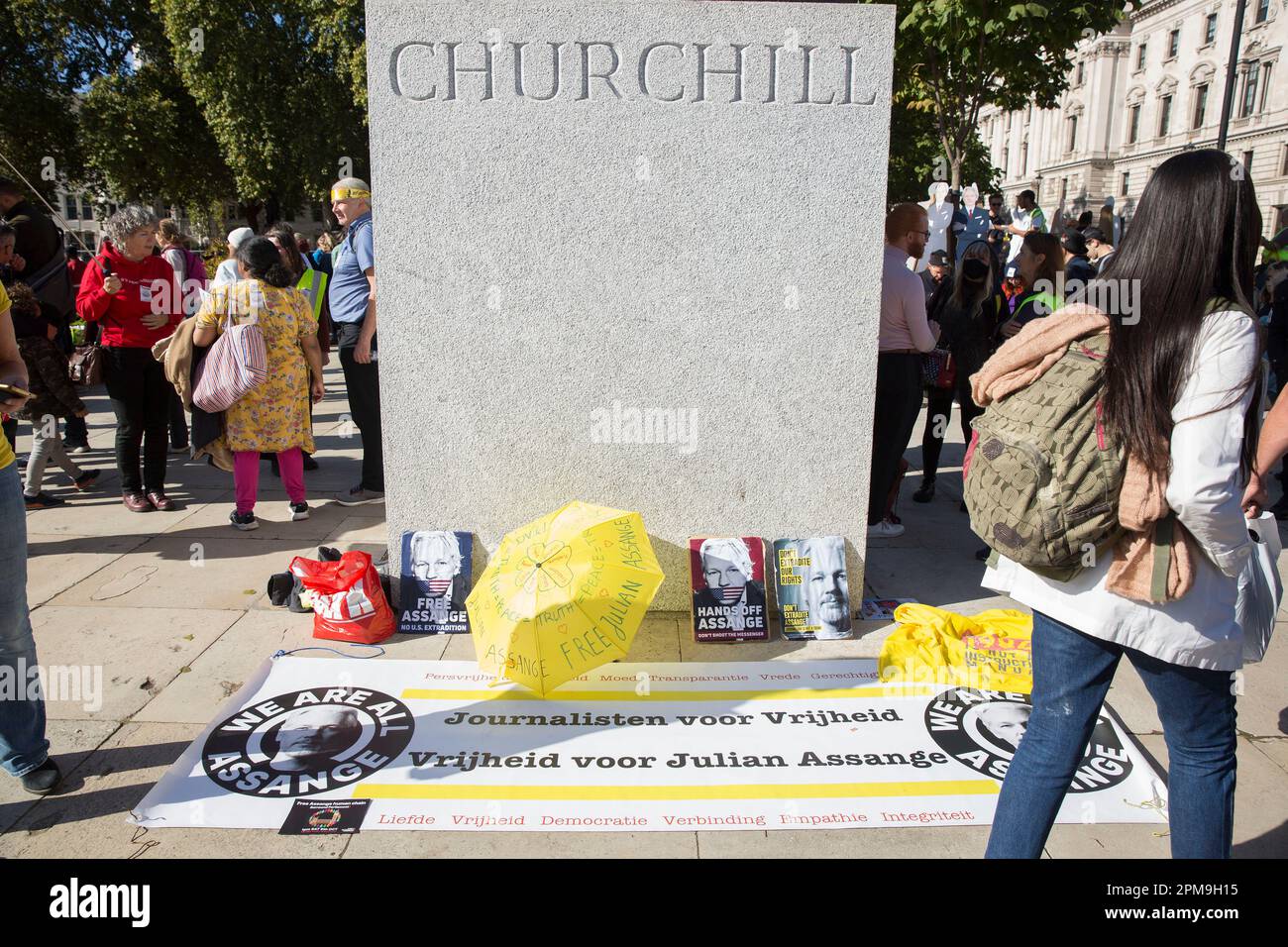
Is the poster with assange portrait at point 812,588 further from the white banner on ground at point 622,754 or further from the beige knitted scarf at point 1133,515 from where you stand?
the beige knitted scarf at point 1133,515

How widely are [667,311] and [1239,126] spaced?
57338 mm

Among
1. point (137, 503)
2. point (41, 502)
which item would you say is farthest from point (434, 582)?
point (41, 502)

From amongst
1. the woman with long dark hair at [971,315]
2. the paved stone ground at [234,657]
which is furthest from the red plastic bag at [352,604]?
the woman with long dark hair at [971,315]

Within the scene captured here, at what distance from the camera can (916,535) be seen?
18.6 feet

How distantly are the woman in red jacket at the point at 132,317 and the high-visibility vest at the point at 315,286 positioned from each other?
1057mm

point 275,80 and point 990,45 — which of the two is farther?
point 275,80

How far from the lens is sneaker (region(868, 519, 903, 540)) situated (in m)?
5.67

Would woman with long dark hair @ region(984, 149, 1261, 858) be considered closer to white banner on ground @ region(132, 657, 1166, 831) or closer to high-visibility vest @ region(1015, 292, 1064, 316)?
white banner on ground @ region(132, 657, 1166, 831)

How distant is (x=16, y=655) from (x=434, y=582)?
1.74 m

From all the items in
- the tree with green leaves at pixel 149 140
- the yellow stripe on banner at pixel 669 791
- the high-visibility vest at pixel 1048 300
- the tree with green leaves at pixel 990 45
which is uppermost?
the tree with green leaves at pixel 149 140

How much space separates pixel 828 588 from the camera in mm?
4141

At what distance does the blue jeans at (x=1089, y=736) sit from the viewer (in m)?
2.01

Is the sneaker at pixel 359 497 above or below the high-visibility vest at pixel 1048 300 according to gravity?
below

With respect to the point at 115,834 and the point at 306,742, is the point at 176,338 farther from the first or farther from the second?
the point at 115,834
